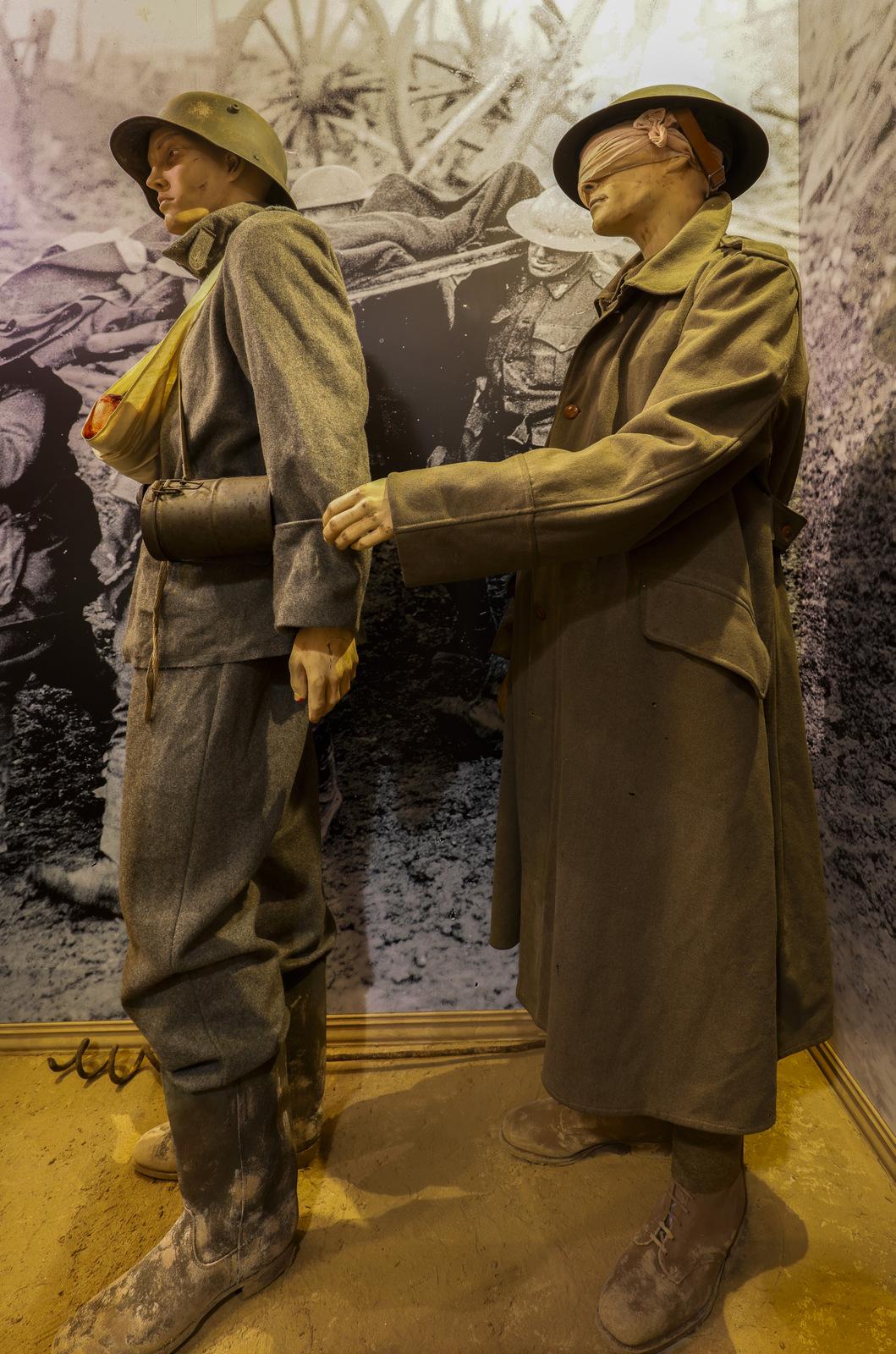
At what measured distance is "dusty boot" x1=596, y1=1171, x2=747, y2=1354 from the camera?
1272 millimetres

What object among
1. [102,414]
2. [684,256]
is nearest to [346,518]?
[102,414]

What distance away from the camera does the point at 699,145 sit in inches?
55.8

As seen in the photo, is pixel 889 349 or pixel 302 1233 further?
pixel 889 349

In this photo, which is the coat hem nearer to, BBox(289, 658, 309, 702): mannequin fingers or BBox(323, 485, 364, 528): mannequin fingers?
BBox(289, 658, 309, 702): mannequin fingers

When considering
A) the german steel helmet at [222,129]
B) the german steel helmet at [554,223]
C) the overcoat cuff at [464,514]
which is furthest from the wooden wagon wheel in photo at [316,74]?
the overcoat cuff at [464,514]

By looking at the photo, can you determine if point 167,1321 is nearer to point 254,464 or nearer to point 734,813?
point 734,813

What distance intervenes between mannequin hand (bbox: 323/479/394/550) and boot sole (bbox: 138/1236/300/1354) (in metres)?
1.27

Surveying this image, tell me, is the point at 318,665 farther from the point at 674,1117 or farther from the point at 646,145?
the point at 646,145

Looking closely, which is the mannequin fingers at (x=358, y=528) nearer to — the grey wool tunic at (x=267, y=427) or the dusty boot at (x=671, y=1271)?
the grey wool tunic at (x=267, y=427)

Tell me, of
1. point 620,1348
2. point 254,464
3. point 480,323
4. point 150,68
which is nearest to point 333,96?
point 150,68

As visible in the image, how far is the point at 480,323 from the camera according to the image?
1977mm

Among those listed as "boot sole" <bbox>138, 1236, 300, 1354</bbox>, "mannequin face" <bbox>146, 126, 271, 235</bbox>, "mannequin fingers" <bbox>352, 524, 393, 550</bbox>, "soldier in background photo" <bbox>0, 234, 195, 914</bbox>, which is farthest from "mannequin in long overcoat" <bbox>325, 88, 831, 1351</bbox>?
"soldier in background photo" <bbox>0, 234, 195, 914</bbox>

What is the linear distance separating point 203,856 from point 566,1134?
1068mm

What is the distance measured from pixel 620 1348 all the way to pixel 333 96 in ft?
8.75
